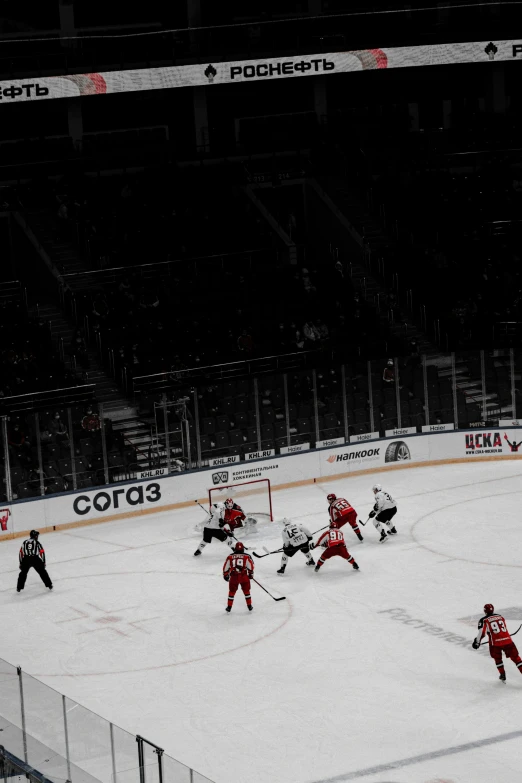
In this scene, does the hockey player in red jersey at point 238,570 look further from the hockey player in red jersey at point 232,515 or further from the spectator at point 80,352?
the spectator at point 80,352

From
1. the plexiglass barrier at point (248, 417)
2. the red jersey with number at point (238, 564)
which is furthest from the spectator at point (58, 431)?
the red jersey with number at point (238, 564)

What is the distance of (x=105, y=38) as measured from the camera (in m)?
32.2

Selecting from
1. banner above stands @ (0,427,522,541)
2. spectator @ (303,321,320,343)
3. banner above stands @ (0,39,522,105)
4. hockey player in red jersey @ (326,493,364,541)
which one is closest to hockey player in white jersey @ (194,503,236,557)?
hockey player in red jersey @ (326,493,364,541)

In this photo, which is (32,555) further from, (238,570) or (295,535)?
(295,535)

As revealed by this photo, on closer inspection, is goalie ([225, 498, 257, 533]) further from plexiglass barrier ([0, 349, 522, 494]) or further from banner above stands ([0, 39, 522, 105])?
banner above stands ([0, 39, 522, 105])

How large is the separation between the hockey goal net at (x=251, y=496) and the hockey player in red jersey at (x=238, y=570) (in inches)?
215

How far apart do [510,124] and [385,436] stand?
12.1 metres

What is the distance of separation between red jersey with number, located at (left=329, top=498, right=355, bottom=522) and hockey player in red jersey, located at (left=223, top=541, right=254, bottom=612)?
328cm

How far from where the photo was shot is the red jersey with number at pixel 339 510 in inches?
817

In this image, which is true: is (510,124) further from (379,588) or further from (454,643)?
(454,643)

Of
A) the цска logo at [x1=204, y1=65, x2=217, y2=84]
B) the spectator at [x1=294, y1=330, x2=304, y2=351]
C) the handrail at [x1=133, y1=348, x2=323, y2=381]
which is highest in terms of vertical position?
the цска logo at [x1=204, y1=65, x2=217, y2=84]

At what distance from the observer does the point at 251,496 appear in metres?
24.2

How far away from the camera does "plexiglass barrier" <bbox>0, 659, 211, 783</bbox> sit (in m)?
10.5

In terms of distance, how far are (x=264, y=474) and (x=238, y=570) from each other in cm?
831
